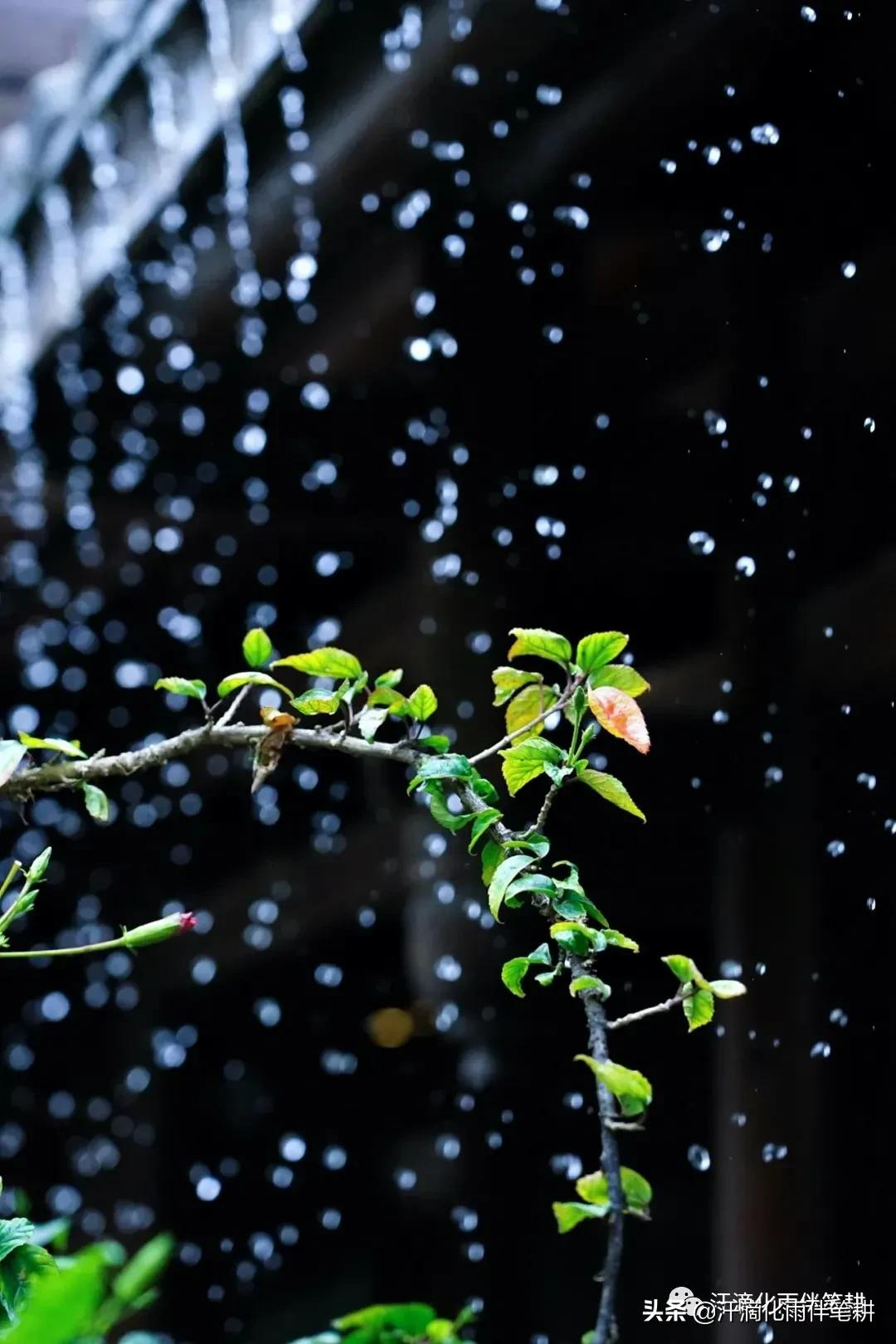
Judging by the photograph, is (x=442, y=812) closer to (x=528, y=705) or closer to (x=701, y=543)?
(x=528, y=705)

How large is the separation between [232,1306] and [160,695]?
82cm

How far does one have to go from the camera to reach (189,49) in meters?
1.63

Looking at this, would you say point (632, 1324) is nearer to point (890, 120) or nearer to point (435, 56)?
point (890, 120)

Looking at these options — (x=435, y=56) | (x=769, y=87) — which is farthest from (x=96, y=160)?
(x=769, y=87)

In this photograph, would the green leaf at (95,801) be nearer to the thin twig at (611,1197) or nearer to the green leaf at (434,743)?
the green leaf at (434,743)

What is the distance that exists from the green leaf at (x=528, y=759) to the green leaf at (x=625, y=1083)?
117mm

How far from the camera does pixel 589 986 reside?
0.47 meters

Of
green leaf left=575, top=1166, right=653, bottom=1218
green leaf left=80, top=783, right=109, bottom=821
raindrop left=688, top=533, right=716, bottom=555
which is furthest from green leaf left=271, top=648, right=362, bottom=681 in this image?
raindrop left=688, top=533, right=716, bottom=555

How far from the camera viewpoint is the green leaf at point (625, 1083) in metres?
0.44

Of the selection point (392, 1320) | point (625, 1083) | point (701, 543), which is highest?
point (701, 543)

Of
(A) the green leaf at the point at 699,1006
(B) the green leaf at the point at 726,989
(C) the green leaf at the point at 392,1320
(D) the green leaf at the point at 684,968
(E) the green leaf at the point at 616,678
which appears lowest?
(C) the green leaf at the point at 392,1320

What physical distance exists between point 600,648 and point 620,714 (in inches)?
1.3

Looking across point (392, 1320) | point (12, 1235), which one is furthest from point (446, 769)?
point (392, 1320)

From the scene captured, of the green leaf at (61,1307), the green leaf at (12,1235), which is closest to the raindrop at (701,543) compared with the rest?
the green leaf at (12,1235)
